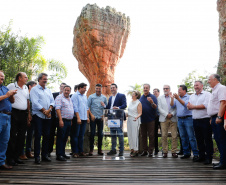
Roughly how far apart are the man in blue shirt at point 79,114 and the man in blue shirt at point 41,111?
2.92ft

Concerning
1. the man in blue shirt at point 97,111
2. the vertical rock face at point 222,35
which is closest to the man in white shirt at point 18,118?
the man in blue shirt at point 97,111

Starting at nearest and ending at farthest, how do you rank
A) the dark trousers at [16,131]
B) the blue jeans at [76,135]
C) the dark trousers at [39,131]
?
the dark trousers at [16,131]
the dark trousers at [39,131]
the blue jeans at [76,135]

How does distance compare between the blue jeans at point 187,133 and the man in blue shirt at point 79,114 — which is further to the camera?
the man in blue shirt at point 79,114

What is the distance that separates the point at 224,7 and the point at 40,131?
8775mm

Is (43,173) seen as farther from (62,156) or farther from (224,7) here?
(224,7)

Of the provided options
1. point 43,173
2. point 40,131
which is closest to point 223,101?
point 43,173

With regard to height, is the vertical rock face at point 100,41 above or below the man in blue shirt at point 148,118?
above

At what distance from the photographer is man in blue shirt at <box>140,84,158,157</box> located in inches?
231

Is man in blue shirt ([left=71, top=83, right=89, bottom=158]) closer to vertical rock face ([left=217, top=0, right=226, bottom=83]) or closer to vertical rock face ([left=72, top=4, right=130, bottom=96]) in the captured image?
vertical rock face ([left=217, top=0, right=226, bottom=83])

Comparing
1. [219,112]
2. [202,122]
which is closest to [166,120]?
[202,122]

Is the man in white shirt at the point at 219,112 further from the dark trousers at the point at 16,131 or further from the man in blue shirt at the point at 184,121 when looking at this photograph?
the dark trousers at the point at 16,131

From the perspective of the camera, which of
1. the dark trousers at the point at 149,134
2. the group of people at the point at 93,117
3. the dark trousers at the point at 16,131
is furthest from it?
the dark trousers at the point at 149,134

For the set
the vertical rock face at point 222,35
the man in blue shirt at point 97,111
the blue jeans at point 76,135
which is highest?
the vertical rock face at point 222,35

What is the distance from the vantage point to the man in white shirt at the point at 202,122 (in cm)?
458
